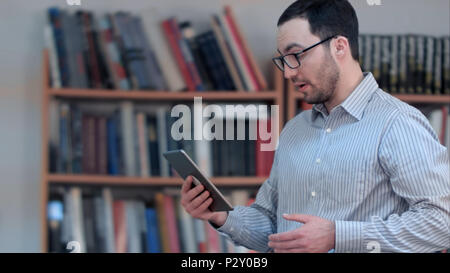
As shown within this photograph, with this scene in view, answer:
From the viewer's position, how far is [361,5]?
101 cm

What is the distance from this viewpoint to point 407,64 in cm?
152

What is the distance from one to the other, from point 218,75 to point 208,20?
0.55 feet

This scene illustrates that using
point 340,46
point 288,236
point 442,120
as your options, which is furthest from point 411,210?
point 442,120

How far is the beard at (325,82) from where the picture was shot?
38.0 inches

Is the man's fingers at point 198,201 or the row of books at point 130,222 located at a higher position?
the man's fingers at point 198,201

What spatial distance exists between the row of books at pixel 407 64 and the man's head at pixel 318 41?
1.19 ft

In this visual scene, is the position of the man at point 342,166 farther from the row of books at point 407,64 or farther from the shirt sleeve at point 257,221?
the row of books at point 407,64

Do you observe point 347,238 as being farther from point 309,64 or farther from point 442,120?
point 442,120

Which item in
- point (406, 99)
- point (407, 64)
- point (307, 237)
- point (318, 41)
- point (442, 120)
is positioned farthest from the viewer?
point (407, 64)

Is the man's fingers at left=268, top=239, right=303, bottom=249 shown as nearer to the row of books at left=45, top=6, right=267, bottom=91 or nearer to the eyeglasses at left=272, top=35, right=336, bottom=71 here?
the eyeglasses at left=272, top=35, right=336, bottom=71

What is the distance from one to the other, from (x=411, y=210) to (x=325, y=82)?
0.84 feet

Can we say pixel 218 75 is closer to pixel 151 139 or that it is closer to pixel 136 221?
pixel 151 139

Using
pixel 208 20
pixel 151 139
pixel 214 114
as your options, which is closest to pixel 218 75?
pixel 208 20

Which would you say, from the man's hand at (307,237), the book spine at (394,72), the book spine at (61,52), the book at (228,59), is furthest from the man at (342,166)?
the book spine at (61,52)
